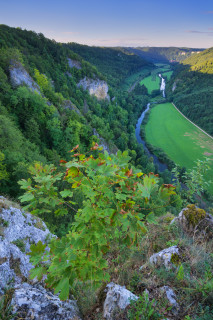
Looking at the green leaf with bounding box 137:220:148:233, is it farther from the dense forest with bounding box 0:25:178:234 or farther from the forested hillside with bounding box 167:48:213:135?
the forested hillside with bounding box 167:48:213:135

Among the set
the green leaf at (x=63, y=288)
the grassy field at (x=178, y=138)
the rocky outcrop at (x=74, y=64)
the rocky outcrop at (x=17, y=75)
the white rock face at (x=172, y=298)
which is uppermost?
the rocky outcrop at (x=74, y=64)

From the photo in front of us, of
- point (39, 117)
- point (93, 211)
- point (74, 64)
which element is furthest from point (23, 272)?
point (74, 64)

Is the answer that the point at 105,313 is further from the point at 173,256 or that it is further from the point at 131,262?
the point at 173,256

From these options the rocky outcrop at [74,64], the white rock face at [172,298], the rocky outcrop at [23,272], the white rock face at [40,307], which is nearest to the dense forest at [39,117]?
the rocky outcrop at [74,64]

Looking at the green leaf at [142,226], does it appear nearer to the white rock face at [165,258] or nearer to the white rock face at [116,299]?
the white rock face at [116,299]

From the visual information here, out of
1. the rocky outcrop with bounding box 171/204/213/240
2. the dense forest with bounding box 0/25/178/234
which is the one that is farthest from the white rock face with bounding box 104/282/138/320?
the dense forest with bounding box 0/25/178/234

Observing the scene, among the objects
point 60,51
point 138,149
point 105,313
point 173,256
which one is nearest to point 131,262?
point 173,256
